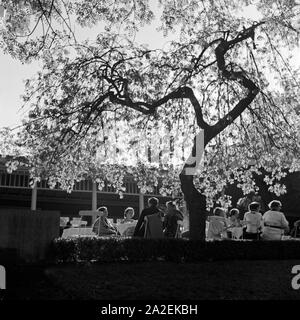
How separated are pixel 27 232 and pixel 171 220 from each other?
12.4ft

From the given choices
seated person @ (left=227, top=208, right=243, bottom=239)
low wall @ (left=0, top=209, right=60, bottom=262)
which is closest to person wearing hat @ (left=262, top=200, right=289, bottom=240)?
seated person @ (left=227, top=208, right=243, bottom=239)

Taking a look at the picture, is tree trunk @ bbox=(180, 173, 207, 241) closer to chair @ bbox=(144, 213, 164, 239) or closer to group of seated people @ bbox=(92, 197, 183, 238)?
group of seated people @ bbox=(92, 197, 183, 238)

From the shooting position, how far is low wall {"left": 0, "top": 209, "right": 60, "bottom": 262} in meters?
10.1

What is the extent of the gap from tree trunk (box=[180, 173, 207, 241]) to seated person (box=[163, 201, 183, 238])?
0.50 metres

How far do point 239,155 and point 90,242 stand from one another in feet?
18.8

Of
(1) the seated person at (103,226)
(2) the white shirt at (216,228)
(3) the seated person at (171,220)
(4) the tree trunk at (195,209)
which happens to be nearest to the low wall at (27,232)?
(1) the seated person at (103,226)

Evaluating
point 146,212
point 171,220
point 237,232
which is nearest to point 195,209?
point 171,220

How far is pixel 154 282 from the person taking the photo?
8625 mm

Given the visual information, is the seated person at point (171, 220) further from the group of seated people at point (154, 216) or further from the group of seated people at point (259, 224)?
the group of seated people at point (259, 224)

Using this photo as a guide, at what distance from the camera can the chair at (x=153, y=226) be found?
11633 mm

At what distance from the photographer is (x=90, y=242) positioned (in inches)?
412

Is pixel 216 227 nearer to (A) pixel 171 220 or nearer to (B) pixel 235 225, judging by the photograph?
(B) pixel 235 225

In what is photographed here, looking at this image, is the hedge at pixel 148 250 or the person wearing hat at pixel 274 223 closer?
the hedge at pixel 148 250
